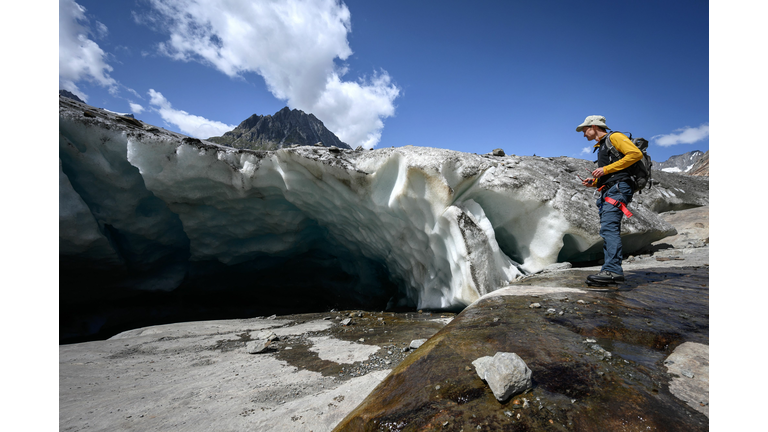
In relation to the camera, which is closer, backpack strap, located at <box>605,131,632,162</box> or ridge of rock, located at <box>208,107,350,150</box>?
backpack strap, located at <box>605,131,632,162</box>

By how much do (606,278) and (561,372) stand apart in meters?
2.43

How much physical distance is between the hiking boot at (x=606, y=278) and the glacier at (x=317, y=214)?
51.1 inches

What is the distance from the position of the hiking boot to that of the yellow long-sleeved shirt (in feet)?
3.79

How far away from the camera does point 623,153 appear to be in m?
3.42

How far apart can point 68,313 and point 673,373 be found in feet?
39.0

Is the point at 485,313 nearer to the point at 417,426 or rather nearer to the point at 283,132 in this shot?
the point at 417,426

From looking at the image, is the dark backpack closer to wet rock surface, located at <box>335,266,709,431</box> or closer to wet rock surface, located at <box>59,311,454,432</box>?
wet rock surface, located at <box>335,266,709,431</box>

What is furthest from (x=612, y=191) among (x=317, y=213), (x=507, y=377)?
(x=317, y=213)

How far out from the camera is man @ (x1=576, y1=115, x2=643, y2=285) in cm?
335

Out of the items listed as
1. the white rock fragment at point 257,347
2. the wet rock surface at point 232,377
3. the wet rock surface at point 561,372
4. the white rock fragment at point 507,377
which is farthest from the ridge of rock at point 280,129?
the white rock fragment at point 507,377

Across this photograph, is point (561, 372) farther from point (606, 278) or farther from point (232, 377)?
point (232, 377)

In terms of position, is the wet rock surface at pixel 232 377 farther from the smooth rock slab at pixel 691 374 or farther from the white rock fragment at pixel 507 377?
the smooth rock slab at pixel 691 374

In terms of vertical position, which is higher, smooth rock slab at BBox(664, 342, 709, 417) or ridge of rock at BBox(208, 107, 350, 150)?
ridge of rock at BBox(208, 107, 350, 150)

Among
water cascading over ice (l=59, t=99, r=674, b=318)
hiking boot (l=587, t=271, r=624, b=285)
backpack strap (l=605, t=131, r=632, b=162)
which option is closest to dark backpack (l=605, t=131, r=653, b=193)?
backpack strap (l=605, t=131, r=632, b=162)
